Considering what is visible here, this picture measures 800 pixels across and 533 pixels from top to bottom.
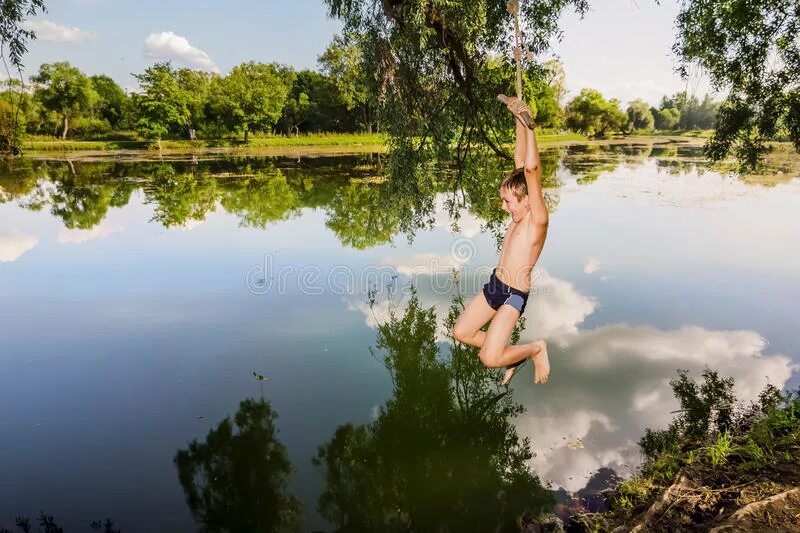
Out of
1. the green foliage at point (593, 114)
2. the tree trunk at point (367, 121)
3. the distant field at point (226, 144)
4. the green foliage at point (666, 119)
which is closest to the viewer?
the distant field at point (226, 144)

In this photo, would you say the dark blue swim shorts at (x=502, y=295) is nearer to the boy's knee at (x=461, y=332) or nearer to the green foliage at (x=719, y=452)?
the boy's knee at (x=461, y=332)

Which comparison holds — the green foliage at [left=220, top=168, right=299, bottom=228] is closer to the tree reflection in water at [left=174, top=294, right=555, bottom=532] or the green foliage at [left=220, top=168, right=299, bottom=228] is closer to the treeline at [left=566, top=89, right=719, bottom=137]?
the tree reflection in water at [left=174, top=294, right=555, bottom=532]

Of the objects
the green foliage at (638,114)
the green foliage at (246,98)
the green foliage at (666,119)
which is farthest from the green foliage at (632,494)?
the green foliage at (666,119)

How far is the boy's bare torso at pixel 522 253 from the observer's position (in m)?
3.61

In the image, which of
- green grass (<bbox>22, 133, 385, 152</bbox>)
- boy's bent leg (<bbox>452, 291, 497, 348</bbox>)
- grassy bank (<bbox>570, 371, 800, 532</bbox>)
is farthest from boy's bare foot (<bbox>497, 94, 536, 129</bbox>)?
green grass (<bbox>22, 133, 385, 152</bbox>)

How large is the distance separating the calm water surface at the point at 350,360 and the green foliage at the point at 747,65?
3.50 metres

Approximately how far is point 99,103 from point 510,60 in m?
70.7

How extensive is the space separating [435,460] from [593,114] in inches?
3266

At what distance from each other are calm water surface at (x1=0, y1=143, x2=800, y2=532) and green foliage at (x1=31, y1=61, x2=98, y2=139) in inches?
1666

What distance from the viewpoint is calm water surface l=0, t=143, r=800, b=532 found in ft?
16.6

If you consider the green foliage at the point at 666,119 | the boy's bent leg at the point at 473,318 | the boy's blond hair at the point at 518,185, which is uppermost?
the green foliage at the point at 666,119

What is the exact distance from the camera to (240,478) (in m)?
5.09

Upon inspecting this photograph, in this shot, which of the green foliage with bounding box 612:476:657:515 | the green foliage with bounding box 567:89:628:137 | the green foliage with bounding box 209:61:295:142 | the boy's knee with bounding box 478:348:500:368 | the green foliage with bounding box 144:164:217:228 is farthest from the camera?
the green foliage with bounding box 567:89:628:137

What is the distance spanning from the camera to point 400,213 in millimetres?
8500
